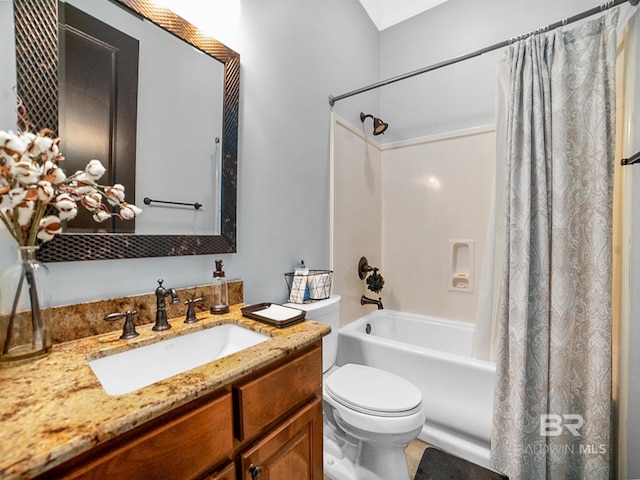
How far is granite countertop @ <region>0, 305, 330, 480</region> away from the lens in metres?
0.40

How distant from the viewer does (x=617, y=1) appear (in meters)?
1.20

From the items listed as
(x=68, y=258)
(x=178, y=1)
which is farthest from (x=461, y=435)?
(x=178, y=1)

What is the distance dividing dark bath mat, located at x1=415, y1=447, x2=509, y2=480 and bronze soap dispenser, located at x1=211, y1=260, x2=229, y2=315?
1245 millimetres

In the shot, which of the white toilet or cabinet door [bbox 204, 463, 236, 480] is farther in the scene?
the white toilet

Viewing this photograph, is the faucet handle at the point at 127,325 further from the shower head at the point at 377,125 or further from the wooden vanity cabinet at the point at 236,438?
the shower head at the point at 377,125

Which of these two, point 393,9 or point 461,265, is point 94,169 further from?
point 393,9

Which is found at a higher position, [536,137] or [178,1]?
[178,1]

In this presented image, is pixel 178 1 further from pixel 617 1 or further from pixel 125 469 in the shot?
pixel 617 1

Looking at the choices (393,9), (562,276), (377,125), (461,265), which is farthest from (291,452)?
(393,9)

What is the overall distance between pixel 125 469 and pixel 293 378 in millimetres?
421

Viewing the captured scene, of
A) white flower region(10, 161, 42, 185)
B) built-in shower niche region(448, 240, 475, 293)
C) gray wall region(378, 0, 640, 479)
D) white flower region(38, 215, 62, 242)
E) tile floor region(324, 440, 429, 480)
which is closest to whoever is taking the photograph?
white flower region(10, 161, 42, 185)

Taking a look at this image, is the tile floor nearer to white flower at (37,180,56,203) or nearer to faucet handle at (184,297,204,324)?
faucet handle at (184,297,204,324)

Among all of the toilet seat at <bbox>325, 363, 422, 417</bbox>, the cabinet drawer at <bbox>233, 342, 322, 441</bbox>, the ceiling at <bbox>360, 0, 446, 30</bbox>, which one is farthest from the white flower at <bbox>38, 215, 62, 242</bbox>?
the ceiling at <bbox>360, 0, 446, 30</bbox>

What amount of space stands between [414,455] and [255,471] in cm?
123
